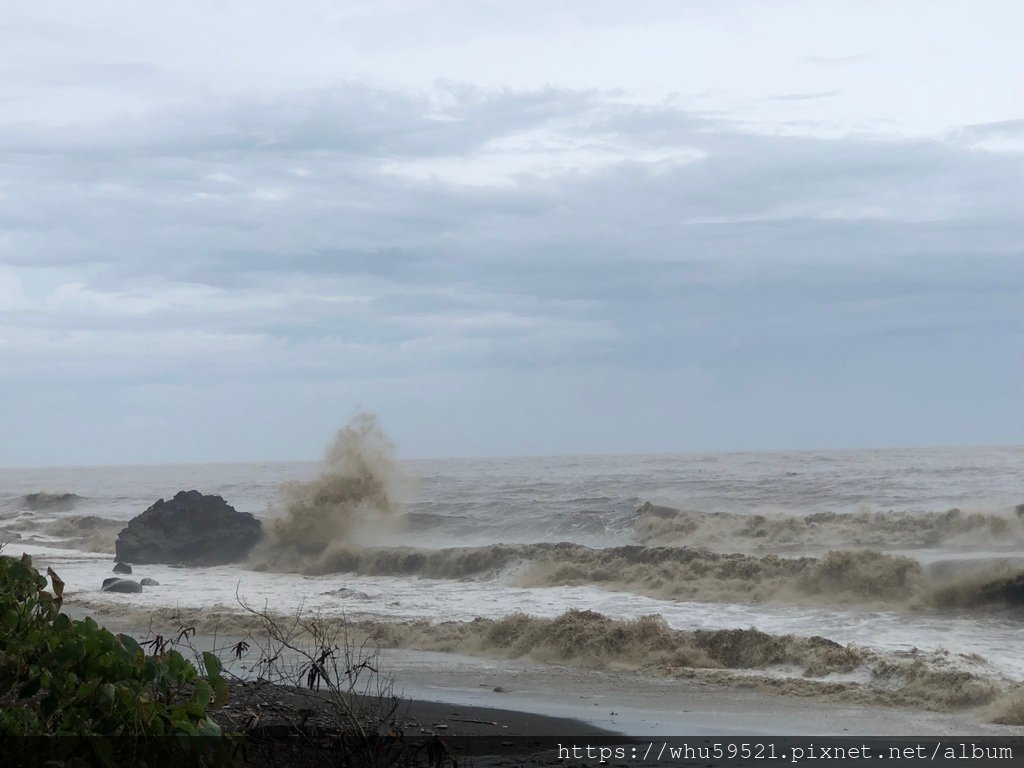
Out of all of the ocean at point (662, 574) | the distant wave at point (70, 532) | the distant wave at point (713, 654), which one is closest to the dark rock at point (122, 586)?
the ocean at point (662, 574)

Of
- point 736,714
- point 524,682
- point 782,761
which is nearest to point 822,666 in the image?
point 736,714

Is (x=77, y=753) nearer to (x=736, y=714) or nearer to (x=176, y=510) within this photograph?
(x=736, y=714)

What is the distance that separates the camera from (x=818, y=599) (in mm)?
→ 16906

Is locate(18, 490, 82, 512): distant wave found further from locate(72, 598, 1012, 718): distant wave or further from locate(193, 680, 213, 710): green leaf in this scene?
locate(193, 680, 213, 710): green leaf

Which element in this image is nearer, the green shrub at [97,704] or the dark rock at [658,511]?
the green shrub at [97,704]

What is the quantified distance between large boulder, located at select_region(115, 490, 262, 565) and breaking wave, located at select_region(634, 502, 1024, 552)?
1142 cm

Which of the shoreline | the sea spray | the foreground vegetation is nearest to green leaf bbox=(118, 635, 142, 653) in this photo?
the foreground vegetation

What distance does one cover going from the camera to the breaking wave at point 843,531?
25172 mm

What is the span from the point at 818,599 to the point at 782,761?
404 inches

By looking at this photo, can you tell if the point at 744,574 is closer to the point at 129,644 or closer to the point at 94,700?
the point at 129,644

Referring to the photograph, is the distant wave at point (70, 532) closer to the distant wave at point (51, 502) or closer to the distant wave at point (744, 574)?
the distant wave at point (51, 502)

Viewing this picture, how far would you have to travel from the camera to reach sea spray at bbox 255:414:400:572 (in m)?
27.4

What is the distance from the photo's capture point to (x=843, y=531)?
86.6ft

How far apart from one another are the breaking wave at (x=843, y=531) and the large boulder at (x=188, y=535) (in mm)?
11420
